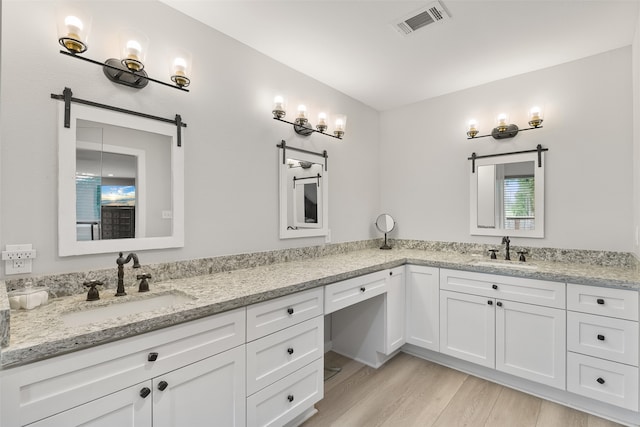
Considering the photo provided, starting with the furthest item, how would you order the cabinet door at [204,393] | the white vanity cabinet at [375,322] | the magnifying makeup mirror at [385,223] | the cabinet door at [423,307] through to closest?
1. the magnifying makeup mirror at [385,223]
2. the cabinet door at [423,307]
3. the white vanity cabinet at [375,322]
4. the cabinet door at [204,393]

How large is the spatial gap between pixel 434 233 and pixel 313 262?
4.85ft

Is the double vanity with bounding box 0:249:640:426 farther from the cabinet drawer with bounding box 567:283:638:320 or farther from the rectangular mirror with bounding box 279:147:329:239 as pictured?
the rectangular mirror with bounding box 279:147:329:239

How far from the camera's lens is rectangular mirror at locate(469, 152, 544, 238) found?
8.81ft

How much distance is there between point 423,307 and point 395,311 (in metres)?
0.26

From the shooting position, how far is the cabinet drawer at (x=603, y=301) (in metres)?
1.86

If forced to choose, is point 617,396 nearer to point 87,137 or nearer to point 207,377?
point 207,377

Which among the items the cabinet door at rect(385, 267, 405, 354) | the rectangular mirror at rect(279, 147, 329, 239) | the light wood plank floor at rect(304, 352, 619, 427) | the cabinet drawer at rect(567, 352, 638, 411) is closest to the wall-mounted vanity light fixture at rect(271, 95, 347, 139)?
the rectangular mirror at rect(279, 147, 329, 239)

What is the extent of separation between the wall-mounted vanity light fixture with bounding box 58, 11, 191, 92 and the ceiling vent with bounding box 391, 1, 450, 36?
1376mm

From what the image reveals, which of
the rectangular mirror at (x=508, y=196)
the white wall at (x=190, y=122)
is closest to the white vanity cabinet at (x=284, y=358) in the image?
the white wall at (x=190, y=122)

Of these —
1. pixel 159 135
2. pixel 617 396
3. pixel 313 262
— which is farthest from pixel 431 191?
pixel 159 135

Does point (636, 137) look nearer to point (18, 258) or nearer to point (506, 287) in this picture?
point (506, 287)

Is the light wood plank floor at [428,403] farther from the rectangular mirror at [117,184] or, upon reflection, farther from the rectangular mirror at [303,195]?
the rectangular mirror at [117,184]

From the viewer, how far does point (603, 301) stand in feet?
6.33

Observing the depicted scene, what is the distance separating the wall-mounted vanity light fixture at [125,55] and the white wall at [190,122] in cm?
5
